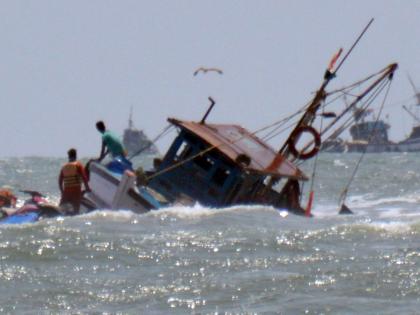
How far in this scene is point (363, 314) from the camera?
15.6 meters

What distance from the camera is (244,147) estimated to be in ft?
93.3

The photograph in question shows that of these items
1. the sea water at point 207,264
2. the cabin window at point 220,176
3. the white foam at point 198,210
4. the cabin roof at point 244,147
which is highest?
the cabin roof at point 244,147

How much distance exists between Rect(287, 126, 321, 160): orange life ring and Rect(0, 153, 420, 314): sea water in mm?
3733

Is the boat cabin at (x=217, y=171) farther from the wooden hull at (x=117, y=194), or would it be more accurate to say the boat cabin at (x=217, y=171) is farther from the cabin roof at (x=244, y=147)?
the wooden hull at (x=117, y=194)

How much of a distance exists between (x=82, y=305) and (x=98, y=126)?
1169 centimetres

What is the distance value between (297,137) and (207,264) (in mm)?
11375

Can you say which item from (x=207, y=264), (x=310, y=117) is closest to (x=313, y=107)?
(x=310, y=117)

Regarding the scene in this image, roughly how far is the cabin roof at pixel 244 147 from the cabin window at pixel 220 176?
15.6 inches

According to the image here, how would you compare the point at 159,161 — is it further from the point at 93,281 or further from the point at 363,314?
the point at 363,314

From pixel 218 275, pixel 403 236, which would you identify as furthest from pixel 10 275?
pixel 403 236

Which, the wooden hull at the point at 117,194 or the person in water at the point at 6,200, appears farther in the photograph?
the person in water at the point at 6,200

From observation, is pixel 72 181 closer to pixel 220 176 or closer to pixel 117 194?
pixel 117 194

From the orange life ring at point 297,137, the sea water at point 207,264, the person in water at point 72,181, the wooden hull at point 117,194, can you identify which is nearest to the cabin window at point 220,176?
the wooden hull at point 117,194

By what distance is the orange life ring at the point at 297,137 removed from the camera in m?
29.2
